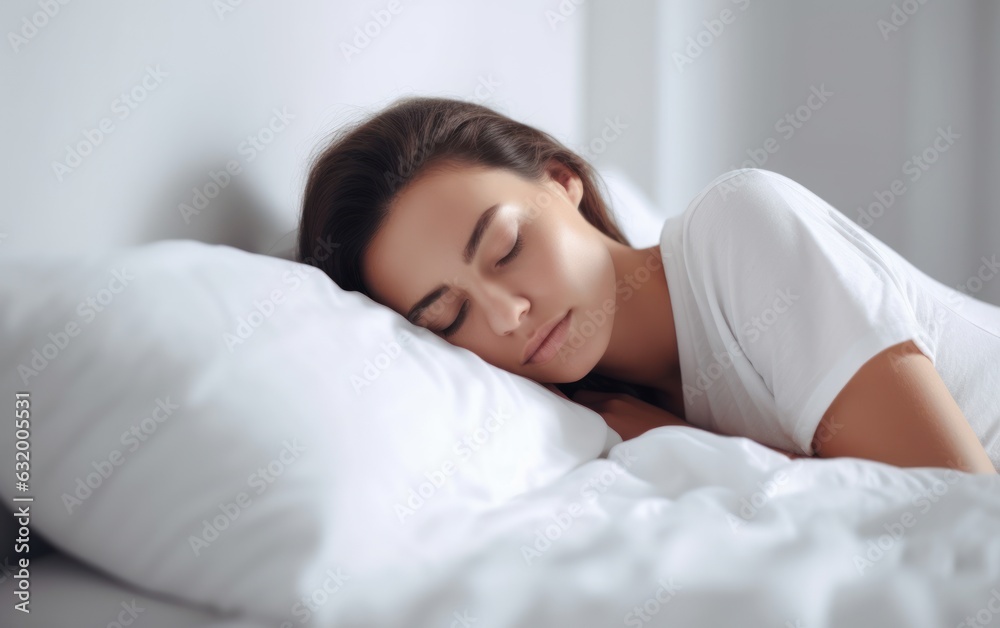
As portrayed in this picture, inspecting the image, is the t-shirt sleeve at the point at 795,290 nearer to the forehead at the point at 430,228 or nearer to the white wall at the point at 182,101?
the forehead at the point at 430,228

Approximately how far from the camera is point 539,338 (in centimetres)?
97

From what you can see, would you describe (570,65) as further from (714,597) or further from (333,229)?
(714,597)

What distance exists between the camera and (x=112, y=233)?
0.80m

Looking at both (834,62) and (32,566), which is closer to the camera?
(32,566)

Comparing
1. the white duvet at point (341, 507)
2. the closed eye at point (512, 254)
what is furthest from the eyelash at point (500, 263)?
the white duvet at point (341, 507)

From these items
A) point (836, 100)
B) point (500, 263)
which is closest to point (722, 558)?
point (500, 263)

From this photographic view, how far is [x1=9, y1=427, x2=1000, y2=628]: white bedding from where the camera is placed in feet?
1.63

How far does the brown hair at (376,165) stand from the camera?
3.41 feet

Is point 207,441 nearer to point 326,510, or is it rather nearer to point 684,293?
point 326,510

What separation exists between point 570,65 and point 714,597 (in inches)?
70.1

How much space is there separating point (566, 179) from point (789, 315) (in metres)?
0.46

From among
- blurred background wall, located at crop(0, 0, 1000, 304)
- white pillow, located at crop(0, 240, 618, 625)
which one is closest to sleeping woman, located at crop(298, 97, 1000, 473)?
blurred background wall, located at crop(0, 0, 1000, 304)

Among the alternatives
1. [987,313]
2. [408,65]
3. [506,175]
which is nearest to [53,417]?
[506,175]

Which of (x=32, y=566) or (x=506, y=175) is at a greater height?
(x=506, y=175)
